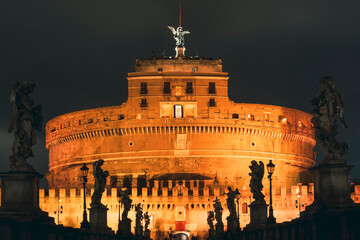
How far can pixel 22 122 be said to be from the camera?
23047mm

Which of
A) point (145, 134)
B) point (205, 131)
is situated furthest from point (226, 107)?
point (145, 134)

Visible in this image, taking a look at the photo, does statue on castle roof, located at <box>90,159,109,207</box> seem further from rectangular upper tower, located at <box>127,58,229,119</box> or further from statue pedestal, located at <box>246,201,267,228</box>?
rectangular upper tower, located at <box>127,58,229,119</box>

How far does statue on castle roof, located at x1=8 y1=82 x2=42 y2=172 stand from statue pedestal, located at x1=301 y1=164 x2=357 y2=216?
7.75 meters

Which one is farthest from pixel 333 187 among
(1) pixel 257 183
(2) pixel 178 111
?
(2) pixel 178 111

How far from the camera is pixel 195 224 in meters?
81.5

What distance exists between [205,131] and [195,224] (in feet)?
43.1

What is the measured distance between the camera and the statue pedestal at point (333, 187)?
22125 mm

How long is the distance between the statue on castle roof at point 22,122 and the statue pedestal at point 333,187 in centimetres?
775

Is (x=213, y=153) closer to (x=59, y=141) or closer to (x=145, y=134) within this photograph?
(x=145, y=134)

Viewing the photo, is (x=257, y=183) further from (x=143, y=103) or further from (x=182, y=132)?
(x=143, y=103)

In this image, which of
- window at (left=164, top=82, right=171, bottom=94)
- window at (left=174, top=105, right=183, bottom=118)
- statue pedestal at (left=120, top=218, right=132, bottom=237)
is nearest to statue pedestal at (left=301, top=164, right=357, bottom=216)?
statue pedestal at (left=120, top=218, right=132, bottom=237)

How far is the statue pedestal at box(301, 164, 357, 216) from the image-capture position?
22.1 meters

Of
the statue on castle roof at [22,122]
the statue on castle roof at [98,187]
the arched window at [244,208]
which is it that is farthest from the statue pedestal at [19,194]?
the arched window at [244,208]

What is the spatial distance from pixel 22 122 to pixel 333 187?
8.48 m
